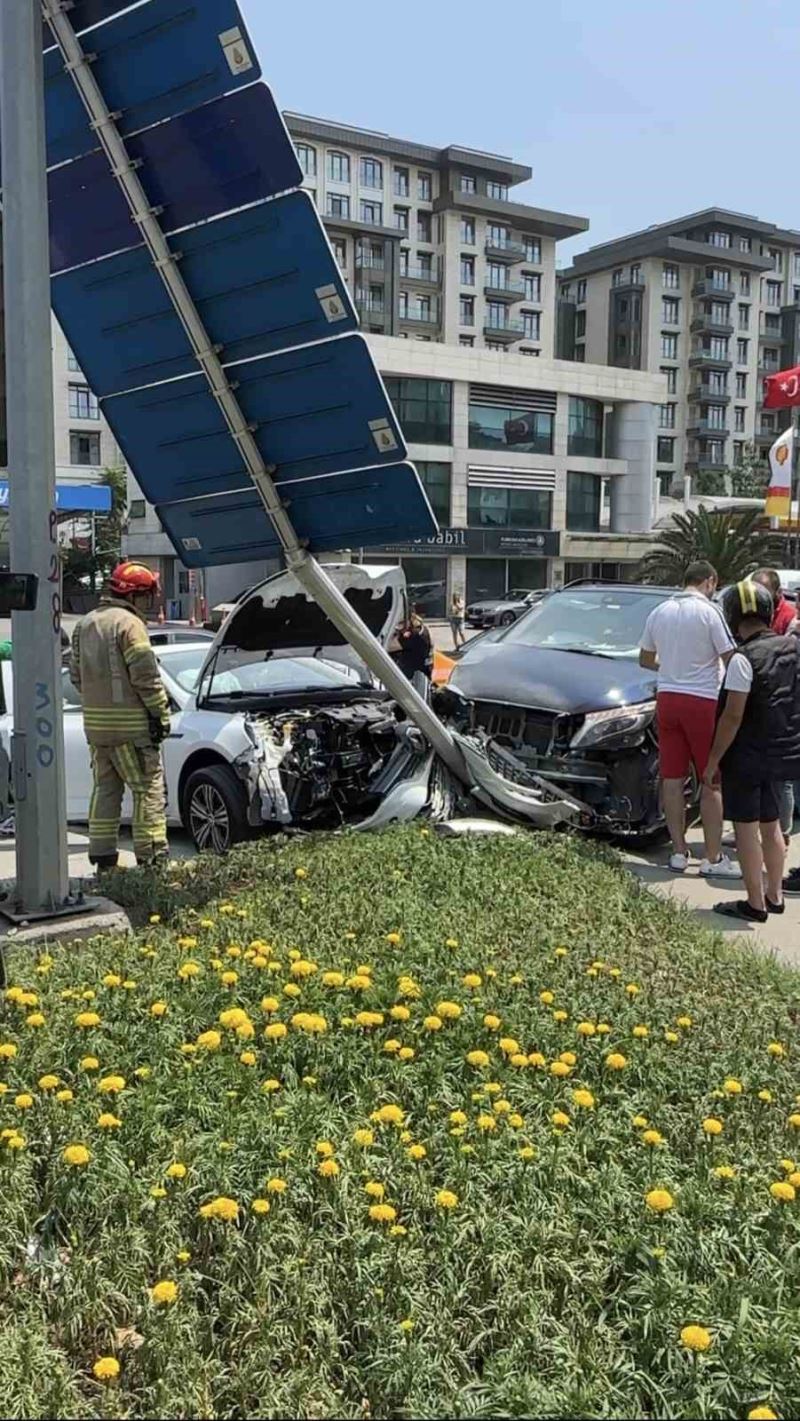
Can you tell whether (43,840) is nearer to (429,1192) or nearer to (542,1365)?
(429,1192)

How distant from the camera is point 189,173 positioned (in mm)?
5996

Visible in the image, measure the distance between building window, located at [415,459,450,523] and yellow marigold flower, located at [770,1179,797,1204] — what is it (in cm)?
5396

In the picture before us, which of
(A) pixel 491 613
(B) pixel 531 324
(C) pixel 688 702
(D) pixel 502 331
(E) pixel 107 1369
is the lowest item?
(E) pixel 107 1369

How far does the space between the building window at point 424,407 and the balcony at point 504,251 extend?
32448 mm

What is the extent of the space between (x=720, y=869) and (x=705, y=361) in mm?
94505

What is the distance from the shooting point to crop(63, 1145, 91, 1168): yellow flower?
287 cm

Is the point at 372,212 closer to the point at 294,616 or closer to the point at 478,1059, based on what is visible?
the point at 294,616

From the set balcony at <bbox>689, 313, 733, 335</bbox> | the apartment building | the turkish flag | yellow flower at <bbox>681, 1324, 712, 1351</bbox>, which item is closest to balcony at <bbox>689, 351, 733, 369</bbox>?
the apartment building

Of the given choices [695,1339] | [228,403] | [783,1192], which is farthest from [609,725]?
[695,1339]

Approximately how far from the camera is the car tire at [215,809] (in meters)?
Result: 7.81

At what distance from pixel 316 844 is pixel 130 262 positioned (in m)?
3.43

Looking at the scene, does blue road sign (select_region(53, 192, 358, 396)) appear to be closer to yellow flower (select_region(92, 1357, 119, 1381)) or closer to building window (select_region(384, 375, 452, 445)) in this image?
yellow flower (select_region(92, 1357, 119, 1381))

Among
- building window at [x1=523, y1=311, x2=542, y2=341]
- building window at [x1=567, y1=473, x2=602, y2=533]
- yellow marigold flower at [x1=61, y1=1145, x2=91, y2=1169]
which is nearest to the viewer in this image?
yellow marigold flower at [x1=61, y1=1145, x2=91, y2=1169]

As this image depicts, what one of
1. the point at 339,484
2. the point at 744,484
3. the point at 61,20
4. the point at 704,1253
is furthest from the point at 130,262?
the point at 744,484
